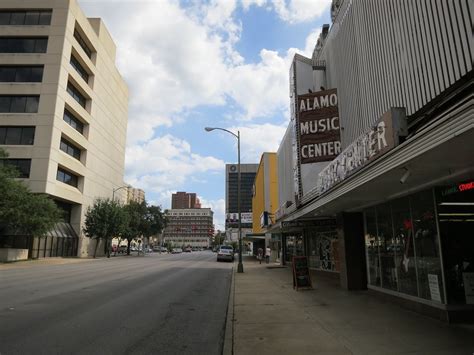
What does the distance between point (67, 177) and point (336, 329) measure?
48796mm

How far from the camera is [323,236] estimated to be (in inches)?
870

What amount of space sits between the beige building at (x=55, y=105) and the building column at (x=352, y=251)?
37418 millimetres

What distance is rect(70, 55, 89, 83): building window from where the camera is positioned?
52756mm

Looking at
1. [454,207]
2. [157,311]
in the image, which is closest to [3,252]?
[157,311]

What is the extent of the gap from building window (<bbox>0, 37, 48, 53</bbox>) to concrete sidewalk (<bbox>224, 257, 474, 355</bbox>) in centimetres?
4771

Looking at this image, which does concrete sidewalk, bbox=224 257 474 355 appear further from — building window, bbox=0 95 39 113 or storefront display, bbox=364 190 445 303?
building window, bbox=0 95 39 113

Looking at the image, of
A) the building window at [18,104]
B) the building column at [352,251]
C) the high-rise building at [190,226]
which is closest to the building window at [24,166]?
the building window at [18,104]

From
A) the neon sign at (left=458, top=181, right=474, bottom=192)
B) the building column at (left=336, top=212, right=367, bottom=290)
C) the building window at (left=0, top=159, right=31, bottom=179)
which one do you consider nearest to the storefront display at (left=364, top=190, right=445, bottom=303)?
the building column at (left=336, top=212, right=367, bottom=290)

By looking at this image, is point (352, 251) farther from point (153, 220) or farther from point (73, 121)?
point (153, 220)

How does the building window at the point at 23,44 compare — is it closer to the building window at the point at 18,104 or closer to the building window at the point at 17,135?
the building window at the point at 18,104

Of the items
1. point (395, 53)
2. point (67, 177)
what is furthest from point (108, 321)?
point (67, 177)

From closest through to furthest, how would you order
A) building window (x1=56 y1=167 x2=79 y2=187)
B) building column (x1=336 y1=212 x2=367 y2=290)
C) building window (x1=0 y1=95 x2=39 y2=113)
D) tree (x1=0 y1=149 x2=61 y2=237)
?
building column (x1=336 y1=212 x2=367 y2=290), tree (x1=0 y1=149 x2=61 y2=237), building window (x1=0 y1=95 x2=39 y2=113), building window (x1=56 y1=167 x2=79 y2=187)

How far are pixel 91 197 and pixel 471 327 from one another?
55.1m

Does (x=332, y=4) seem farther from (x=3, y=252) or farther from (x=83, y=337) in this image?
(x=3, y=252)
